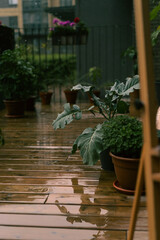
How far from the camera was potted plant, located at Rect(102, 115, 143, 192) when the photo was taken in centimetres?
221

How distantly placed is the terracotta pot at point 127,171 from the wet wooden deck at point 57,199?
0.31ft

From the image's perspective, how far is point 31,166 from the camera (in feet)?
9.52

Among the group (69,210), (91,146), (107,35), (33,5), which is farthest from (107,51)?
(69,210)

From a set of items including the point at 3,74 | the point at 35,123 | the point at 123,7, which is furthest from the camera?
the point at 123,7

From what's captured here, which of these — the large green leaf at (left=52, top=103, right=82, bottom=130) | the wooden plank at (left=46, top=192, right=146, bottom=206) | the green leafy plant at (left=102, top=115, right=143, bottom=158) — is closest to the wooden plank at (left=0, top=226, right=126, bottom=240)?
the wooden plank at (left=46, top=192, right=146, bottom=206)

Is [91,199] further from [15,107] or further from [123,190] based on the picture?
[15,107]

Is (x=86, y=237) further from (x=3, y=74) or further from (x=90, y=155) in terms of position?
(x=3, y=74)

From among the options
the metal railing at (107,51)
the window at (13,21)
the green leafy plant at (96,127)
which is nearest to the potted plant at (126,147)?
the green leafy plant at (96,127)

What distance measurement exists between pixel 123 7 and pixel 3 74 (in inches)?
149

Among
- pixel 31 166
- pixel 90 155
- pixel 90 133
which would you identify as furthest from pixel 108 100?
pixel 31 166

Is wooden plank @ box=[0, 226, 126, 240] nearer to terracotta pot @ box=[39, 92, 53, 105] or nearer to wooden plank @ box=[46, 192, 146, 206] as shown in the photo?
wooden plank @ box=[46, 192, 146, 206]

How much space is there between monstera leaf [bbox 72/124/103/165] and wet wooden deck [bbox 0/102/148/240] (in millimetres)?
222

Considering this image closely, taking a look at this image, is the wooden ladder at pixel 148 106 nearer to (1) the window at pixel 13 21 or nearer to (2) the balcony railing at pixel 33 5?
(2) the balcony railing at pixel 33 5

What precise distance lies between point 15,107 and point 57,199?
3.49 meters
